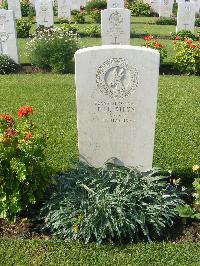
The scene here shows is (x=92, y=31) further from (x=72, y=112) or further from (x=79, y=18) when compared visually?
(x=72, y=112)

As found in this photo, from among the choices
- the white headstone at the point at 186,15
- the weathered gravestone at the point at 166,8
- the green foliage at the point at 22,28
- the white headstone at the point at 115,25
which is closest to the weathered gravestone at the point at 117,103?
the white headstone at the point at 115,25

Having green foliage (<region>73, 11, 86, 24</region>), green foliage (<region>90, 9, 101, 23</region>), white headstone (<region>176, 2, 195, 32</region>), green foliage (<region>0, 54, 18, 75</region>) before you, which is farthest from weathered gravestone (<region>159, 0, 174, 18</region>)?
green foliage (<region>0, 54, 18, 75</region>)

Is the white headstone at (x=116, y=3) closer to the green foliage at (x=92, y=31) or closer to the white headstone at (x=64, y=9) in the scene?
the green foliage at (x=92, y=31)

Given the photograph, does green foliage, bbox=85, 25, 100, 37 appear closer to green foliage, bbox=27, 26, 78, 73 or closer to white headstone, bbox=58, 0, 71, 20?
white headstone, bbox=58, 0, 71, 20

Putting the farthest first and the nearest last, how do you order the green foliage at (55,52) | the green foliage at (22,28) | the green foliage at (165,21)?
the green foliage at (165,21)
the green foliage at (22,28)
the green foliage at (55,52)

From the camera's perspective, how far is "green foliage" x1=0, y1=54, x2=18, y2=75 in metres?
11.5

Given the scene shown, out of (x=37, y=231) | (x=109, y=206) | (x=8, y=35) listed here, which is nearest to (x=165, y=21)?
(x=8, y=35)

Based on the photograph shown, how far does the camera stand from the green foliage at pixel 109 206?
14.7ft

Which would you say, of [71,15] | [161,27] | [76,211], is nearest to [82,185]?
[76,211]

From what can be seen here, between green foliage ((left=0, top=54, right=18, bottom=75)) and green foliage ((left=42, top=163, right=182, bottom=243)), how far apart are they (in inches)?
280

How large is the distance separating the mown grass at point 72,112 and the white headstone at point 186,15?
6.25 metres

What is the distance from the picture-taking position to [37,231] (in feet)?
15.5

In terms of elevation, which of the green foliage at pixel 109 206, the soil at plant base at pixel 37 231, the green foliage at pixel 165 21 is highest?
the green foliage at pixel 165 21

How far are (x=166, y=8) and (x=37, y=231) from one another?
19407 mm
